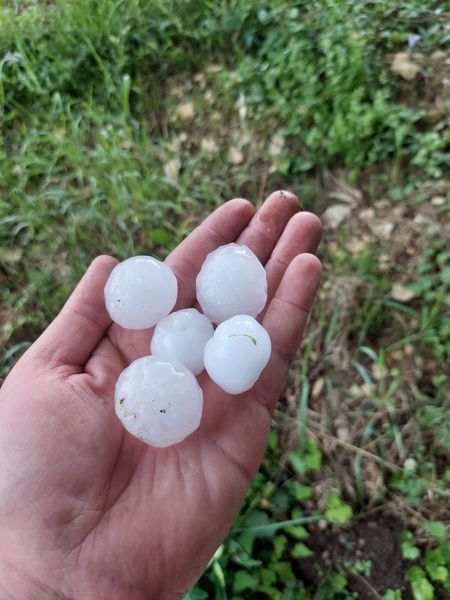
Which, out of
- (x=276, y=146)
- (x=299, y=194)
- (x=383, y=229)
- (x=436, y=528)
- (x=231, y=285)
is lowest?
(x=436, y=528)

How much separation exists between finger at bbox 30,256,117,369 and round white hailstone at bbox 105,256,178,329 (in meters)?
0.06

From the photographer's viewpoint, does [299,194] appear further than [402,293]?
Yes

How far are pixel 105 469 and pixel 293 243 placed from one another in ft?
3.09

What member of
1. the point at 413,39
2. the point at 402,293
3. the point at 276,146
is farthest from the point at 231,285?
the point at 413,39

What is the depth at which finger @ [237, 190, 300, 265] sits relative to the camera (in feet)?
6.59

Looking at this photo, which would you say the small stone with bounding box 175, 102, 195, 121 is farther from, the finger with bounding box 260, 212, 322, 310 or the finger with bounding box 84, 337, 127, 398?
the finger with bounding box 84, 337, 127, 398

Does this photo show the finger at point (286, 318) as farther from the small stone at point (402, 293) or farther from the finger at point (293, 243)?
the small stone at point (402, 293)

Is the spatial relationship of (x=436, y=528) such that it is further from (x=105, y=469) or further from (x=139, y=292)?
(x=139, y=292)

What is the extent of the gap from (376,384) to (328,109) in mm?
1279

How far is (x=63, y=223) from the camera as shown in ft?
8.55

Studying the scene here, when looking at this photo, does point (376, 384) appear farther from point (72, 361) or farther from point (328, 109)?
point (328, 109)

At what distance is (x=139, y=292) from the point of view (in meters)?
1.69

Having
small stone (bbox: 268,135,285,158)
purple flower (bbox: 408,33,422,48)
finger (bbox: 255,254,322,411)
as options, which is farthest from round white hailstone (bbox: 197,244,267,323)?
purple flower (bbox: 408,33,422,48)

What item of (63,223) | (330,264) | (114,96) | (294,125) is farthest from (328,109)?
(63,223)
